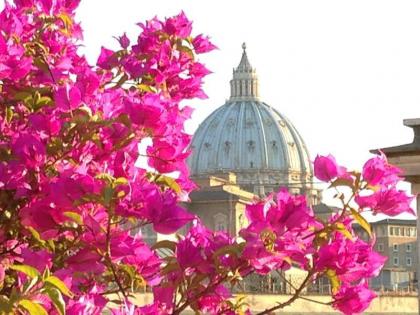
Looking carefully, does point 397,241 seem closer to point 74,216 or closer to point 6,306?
point 74,216

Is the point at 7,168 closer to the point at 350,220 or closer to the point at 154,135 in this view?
the point at 154,135

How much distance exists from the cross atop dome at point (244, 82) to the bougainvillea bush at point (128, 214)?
8246 cm

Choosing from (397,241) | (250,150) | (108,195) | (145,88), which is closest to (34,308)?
(108,195)

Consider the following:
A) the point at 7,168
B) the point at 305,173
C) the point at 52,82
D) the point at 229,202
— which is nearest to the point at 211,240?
the point at 7,168

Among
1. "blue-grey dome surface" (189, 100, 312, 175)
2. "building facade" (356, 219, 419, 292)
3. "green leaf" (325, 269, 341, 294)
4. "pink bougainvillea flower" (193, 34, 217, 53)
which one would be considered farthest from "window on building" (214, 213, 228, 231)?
"green leaf" (325, 269, 341, 294)

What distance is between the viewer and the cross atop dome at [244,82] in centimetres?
8494

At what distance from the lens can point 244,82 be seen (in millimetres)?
85938

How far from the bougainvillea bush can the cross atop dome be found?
82462mm

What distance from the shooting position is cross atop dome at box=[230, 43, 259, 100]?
84938 millimetres

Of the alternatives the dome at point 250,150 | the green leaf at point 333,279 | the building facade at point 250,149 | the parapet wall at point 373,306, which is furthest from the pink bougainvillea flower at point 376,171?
the dome at point 250,150

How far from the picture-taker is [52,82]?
7.18 feet

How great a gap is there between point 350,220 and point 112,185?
497 millimetres

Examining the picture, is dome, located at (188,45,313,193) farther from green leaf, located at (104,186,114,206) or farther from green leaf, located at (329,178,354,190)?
green leaf, located at (104,186,114,206)

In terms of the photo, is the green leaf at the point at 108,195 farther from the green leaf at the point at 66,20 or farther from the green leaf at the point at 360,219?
the green leaf at the point at 66,20
